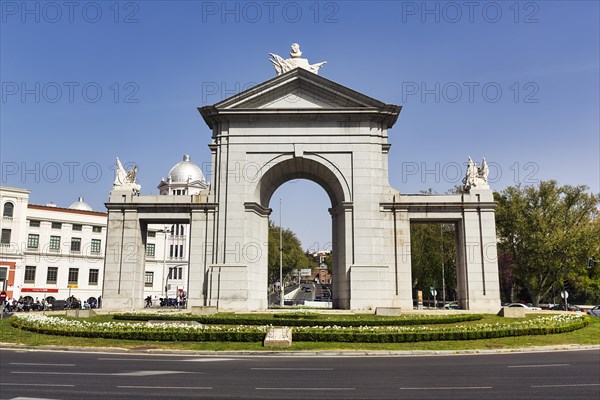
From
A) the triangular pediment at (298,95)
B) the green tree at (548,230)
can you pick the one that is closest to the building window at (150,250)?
the triangular pediment at (298,95)

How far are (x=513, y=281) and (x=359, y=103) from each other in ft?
155

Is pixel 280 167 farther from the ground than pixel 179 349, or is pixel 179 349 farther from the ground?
pixel 280 167

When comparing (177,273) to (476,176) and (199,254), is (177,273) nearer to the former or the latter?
(199,254)

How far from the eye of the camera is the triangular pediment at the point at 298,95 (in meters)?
39.6

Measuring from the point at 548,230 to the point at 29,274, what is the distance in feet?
220

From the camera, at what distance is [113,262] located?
40.2m

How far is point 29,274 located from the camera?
69.8 meters

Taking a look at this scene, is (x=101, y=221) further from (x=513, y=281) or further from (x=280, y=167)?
(x=513, y=281)

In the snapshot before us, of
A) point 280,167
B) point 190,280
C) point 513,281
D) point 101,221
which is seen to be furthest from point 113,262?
point 513,281

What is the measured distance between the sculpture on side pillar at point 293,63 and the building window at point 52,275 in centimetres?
4906

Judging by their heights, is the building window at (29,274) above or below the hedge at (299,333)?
above

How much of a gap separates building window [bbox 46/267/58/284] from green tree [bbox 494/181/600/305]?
198 feet

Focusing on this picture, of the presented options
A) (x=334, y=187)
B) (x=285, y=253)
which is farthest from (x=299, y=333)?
(x=285, y=253)

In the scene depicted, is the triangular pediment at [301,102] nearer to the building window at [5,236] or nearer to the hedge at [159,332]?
the hedge at [159,332]
